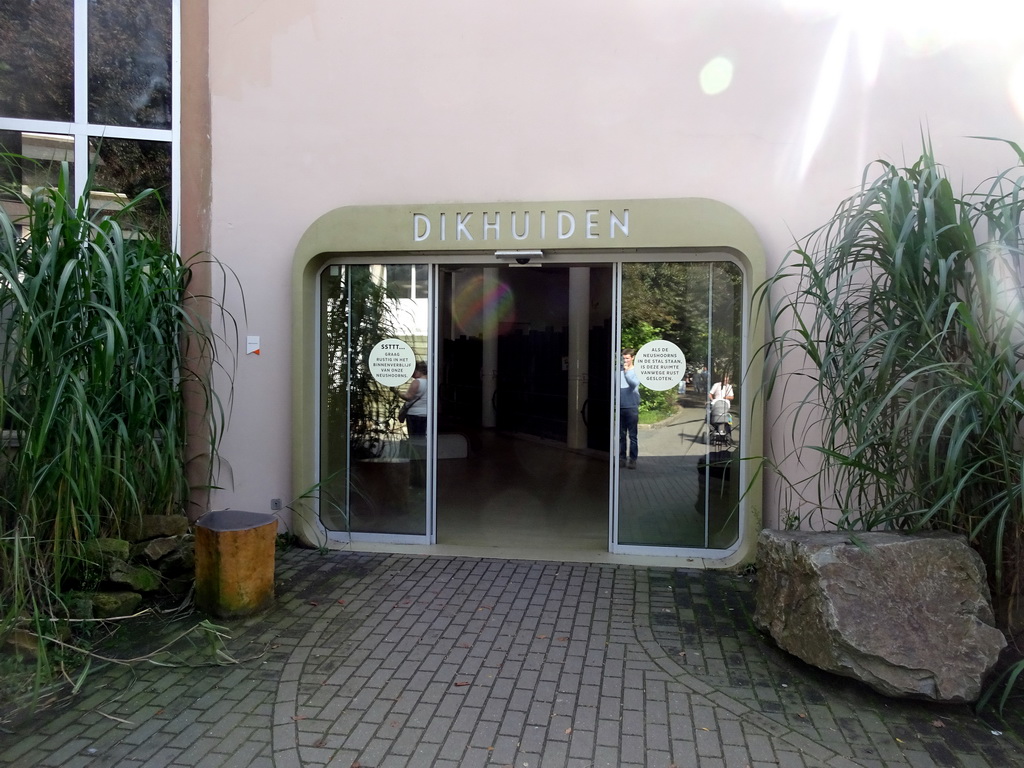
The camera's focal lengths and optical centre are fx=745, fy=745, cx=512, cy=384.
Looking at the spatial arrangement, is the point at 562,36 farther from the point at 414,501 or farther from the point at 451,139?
the point at 414,501

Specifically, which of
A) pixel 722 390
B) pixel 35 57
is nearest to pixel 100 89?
pixel 35 57

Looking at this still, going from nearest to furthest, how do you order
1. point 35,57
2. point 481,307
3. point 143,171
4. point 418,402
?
point 35,57
point 143,171
point 418,402
point 481,307

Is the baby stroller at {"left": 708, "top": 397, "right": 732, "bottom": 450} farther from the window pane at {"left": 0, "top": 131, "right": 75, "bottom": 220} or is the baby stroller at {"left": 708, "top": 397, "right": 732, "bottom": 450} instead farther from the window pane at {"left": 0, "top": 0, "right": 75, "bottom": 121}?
the window pane at {"left": 0, "top": 0, "right": 75, "bottom": 121}

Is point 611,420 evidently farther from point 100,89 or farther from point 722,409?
point 100,89

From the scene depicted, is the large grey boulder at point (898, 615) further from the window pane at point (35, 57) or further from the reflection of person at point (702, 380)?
the window pane at point (35, 57)

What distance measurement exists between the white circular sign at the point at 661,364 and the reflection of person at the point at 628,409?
0.08 m

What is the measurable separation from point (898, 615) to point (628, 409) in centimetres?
254

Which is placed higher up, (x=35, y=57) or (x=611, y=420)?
(x=35, y=57)

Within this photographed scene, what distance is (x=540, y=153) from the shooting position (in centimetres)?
547

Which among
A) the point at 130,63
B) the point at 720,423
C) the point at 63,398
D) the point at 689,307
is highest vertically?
the point at 130,63

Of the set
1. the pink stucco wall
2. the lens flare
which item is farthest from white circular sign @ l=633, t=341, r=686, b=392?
the lens flare

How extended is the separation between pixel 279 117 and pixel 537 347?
29.2 feet

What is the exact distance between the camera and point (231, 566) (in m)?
4.29

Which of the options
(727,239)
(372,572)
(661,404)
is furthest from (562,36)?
(372,572)
